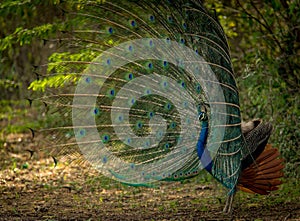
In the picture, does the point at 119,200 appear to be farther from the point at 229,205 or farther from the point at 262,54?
the point at 262,54

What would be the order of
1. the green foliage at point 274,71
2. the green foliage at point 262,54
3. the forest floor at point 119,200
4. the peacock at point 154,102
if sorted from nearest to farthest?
the peacock at point 154,102, the forest floor at point 119,200, the green foliage at point 262,54, the green foliage at point 274,71

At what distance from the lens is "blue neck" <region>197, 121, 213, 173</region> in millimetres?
6133

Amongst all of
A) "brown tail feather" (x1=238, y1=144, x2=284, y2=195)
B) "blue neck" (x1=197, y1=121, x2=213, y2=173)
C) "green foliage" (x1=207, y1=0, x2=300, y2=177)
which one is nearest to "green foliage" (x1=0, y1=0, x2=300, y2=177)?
"green foliage" (x1=207, y1=0, x2=300, y2=177)

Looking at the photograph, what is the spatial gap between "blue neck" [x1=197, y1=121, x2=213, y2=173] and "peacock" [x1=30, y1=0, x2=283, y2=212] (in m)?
0.01

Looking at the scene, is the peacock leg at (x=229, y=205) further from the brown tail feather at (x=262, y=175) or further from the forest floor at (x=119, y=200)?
the brown tail feather at (x=262, y=175)

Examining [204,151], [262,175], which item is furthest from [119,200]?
[262,175]

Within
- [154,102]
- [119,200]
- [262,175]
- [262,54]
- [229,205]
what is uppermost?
[262,54]

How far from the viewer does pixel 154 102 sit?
6.61 metres

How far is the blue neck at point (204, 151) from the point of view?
20.1 ft

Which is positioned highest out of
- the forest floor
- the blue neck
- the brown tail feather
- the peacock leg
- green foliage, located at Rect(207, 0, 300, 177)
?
green foliage, located at Rect(207, 0, 300, 177)

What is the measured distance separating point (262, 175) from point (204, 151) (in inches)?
35.2

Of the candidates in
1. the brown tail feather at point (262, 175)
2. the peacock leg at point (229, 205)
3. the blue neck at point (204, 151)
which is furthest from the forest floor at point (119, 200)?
the blue neck at point (204, 151)

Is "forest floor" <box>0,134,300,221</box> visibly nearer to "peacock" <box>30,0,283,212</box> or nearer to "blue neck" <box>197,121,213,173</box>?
"peacock" <box>30,0,283,212</box>

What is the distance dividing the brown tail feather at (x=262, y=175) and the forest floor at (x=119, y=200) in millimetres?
255
